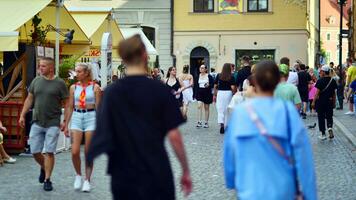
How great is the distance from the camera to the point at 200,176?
10.3 meters

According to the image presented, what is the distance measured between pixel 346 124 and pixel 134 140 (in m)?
15.6

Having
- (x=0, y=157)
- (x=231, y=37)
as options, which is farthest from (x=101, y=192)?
(x=231, y=37)

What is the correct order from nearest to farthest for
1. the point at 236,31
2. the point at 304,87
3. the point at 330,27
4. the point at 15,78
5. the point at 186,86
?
the point at 15,78, the point at 186,86, the point at 304,87, the point at 236,31, the point at 330,27

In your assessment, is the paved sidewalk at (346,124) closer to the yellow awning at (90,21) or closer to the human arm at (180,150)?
the yellow awning at (90,21)

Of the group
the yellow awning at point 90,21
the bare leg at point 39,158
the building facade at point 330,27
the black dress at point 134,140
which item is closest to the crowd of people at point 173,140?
the black dress at point 134,140

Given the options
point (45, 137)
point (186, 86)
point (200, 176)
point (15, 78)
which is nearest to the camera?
point (45, 137)

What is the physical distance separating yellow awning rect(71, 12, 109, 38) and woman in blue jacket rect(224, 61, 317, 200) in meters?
14.8

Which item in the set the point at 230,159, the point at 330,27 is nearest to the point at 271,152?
the point at 230,159

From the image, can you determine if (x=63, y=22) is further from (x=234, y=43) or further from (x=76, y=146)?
(x=234, y=43)

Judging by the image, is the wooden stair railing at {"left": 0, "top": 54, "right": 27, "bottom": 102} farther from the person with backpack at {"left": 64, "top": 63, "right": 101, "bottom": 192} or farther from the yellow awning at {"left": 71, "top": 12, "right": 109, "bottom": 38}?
the yellow awning at {"left": 71, "top": 12, "right": 109, "bottom": 38}

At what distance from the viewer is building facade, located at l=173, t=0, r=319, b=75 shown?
37875 millimetres

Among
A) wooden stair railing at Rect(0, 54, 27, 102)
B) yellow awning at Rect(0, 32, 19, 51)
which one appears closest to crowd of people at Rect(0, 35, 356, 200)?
yellow awning at Rect(0, 32, 19, 51)

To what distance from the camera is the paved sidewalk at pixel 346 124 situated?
15914 mm

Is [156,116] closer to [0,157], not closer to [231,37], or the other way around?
[0,157]
